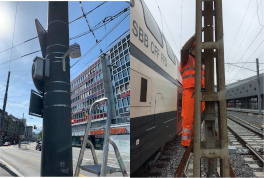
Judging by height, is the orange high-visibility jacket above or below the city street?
above

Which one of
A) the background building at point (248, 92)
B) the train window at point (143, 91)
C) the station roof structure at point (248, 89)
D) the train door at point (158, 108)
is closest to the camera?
the train window at point (143, 91)

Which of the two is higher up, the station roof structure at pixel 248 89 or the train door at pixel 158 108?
the station roof structure at pixel 248 89

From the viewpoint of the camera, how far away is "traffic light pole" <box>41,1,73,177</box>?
110 centimetres

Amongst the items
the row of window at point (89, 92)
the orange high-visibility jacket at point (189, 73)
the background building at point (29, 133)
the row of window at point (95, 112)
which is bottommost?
the background building at point (29, 133)

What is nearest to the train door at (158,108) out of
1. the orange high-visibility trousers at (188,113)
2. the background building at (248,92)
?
the orange high-visibility trousers at (188,113)

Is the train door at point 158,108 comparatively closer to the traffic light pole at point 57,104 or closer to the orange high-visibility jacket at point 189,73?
the orange high-visibility jacket at point 189,73

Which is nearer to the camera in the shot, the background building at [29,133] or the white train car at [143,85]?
the background building at [29,133]

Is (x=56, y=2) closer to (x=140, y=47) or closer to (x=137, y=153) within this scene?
(x=140, y=47)

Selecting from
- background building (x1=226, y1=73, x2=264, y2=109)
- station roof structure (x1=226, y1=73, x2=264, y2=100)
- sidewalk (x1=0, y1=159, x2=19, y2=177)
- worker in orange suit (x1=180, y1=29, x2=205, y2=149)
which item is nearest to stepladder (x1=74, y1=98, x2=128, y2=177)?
sidewalk (x1=0, y1=159, x2=19, y2=177)

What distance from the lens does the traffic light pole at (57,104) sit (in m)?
1.10

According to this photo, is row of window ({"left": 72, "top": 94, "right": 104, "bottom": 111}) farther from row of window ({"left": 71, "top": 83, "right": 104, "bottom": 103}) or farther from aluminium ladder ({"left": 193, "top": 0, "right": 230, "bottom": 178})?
aluminium ladder ({"left": 193, "top": 0, "right": 230, "bottom": 178})

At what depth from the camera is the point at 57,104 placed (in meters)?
1.12

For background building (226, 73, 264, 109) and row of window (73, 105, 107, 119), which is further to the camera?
background building (226, 73, 264, 109)

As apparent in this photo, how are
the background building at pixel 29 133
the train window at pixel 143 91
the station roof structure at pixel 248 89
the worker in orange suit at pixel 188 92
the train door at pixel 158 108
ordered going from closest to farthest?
the background building at pixel 29 133
the train window at pixel 143 91
the worker in orange suit at pixel 188 92
the train door at pixel 158 108
the station roof structure at pixel 248 89
